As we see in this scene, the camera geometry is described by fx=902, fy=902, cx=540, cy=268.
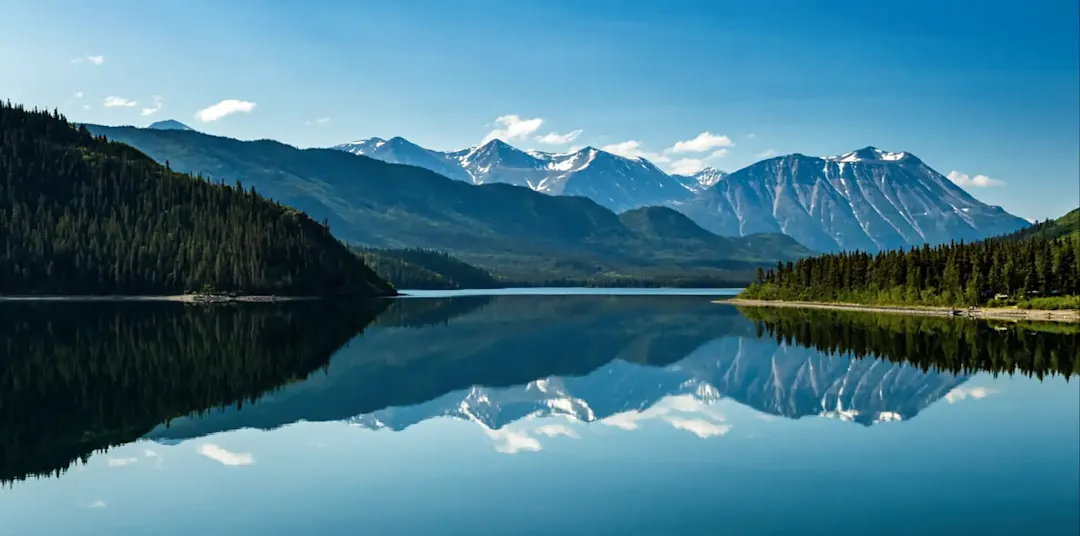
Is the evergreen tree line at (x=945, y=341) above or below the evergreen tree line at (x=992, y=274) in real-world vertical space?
below

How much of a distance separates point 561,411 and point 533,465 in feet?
72.3

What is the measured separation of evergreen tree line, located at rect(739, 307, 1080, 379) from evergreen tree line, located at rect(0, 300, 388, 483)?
5814 centimetres

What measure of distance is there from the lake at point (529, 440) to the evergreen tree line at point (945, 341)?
0.88 m

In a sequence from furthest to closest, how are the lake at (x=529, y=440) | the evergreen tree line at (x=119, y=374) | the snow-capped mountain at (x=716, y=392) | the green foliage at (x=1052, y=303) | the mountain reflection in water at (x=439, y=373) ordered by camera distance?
the green foliage at (x=1052, y=303), the snow-capped mountain at (x=716, y=392), the mountain reflection in water at (x=439, y=373), the evergreen tree line at (x=119, y=374), the lake at (x=529, y=440)

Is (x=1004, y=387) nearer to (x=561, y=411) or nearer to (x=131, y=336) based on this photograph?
(x=561, y=411)

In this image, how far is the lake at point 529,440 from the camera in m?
30.7

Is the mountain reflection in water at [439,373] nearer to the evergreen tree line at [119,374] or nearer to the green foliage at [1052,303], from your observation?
the evergreen tree line at [119,374]

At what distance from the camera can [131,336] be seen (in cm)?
10388

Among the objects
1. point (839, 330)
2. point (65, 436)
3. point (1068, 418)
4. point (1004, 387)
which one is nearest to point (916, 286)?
point (839, 330)

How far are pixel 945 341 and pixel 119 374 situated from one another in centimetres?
9071

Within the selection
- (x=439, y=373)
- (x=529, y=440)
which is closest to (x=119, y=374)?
(x=439, y=373)

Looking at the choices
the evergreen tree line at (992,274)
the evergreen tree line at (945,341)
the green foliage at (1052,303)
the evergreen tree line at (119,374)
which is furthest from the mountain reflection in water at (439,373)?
the evergreen tree line at (992,274)

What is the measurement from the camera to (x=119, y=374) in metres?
67.2

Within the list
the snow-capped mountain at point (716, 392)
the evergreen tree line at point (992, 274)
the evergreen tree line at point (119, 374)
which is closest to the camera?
the evergreen tree line at point (119, 374)
